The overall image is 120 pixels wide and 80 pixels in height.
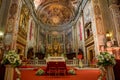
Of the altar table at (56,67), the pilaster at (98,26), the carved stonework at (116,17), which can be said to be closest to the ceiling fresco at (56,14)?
the pilaster at (98,26)

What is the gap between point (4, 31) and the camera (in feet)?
32.7

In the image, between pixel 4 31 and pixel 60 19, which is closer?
pixel 4 31

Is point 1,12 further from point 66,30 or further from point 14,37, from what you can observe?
point 66,30

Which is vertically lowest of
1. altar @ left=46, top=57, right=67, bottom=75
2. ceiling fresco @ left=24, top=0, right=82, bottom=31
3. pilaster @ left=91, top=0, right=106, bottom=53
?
altar @ left=46, top=57, right=67, bottom=75

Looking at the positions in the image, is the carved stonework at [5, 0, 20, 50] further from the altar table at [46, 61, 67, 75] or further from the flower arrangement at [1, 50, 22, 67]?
the flower arrangement at [1, 50, 22, 67]

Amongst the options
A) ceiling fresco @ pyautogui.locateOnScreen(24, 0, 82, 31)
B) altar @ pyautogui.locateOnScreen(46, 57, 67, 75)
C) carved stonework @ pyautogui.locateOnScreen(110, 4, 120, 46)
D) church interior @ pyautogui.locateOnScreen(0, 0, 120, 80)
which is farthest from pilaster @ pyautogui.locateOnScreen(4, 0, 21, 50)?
ceiling fresco @ pyautogui.locateOnScreen(24, 0, 82, 31)

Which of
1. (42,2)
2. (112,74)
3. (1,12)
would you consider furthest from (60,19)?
(112,74)

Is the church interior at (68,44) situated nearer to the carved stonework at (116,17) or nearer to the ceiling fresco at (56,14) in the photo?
the carved stonework at (116,17)

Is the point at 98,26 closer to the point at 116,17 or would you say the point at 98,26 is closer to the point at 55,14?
the point at 116,17

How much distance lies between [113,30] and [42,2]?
660 inches

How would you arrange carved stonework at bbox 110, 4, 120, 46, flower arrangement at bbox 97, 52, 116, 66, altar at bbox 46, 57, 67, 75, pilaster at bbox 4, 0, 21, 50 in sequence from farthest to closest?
carved stonework at bbox 110, 4, 120, 46
pilaster at bbox 4, 0, 21, 50
altar at bbox 46, 57, 67, 75
flower arrangement at bbox 97, 52, 116, 66

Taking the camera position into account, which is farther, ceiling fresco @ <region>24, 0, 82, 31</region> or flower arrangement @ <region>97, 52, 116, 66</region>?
ceiling fresco @ <region>24, 0, 82, 31</region>

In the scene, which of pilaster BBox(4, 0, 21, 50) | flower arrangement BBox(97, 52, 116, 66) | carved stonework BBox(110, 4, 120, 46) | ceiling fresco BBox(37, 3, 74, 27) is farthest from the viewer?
ceiling fresco BBox(37, 3, 74, 27)

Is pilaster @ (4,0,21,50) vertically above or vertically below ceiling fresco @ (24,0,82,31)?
below
